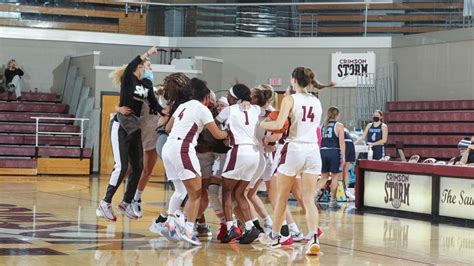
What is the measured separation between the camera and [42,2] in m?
25.6

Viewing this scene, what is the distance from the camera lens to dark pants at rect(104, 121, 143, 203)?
10.9m

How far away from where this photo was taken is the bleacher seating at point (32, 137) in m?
23.3

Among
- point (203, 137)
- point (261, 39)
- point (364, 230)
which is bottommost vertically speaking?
point (364, 230)

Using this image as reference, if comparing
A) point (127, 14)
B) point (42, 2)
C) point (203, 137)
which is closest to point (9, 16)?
point (42, 2)

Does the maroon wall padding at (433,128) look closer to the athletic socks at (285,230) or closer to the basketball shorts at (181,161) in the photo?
the athletic socks at (285,230)

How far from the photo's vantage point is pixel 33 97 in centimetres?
2583

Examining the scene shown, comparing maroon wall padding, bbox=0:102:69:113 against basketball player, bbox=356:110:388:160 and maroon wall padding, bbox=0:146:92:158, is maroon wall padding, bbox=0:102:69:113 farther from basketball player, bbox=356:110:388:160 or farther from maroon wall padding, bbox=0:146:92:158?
basketball player, bbox=356:110:388:160

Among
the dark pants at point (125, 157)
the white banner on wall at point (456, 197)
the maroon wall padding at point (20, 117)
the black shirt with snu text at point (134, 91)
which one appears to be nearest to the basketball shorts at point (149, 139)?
the dark pants at point (125, 157)

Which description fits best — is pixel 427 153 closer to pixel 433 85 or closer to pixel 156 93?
pixel 433 85

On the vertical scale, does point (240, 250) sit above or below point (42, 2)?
below

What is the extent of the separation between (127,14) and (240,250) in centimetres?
1809

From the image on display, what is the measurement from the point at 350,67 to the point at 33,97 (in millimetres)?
8610

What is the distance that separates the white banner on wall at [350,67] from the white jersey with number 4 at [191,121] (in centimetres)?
1608

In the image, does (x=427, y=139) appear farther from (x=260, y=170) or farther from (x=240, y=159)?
(x=240, y=159)
